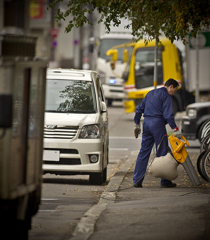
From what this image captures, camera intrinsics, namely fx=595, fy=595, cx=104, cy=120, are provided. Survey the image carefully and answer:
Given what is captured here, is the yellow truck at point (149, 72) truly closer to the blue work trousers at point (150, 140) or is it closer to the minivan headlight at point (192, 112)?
the minivan headlight at point (192, 112)

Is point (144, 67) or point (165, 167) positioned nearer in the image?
point (165, 167)

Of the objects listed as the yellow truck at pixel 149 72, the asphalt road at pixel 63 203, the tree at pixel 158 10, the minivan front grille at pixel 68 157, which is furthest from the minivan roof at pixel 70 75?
the yellow truck at pixel 149 72

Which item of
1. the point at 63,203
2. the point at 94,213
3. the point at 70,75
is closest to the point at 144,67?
the point at 70,75

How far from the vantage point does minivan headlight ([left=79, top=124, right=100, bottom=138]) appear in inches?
370

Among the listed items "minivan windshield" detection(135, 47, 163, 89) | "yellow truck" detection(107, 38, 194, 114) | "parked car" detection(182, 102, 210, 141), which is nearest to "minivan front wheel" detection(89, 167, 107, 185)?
"parked car" detection(182, 102, 210, 141)

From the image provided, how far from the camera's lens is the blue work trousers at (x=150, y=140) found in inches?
351

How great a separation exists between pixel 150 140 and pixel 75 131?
47.2 inches

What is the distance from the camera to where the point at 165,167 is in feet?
28.8

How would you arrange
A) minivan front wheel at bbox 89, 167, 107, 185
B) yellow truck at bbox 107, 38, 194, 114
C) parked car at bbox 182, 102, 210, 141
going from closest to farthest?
minivan front wheel at bbox 89, 167, 107, 185
parked car at bbox 182, 102, 210, 141
yellow truck at bbox 107, 38, 194, 114

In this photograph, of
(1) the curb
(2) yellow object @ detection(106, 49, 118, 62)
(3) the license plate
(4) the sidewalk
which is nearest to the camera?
(4) the sidewalk

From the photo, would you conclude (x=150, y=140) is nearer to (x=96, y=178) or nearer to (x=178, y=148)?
(x=178, y=148)

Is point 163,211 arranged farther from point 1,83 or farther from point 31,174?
point 1,83

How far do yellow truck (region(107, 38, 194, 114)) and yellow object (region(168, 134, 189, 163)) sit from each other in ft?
49.1

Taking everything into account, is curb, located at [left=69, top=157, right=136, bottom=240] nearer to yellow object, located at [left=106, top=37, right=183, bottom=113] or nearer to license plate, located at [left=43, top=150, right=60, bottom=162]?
license plate, located at [left=43, top=150, right=60, bottom=162]
